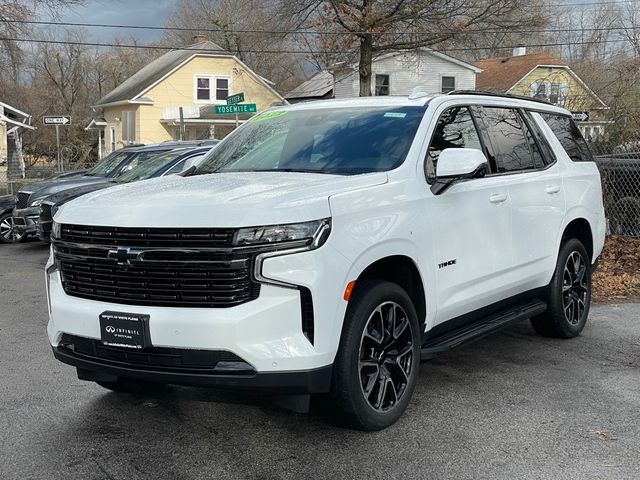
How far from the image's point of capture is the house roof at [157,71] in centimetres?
3866

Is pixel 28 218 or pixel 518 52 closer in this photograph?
pixel 28 218

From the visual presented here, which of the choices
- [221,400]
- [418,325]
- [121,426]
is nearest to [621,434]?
[418,325]

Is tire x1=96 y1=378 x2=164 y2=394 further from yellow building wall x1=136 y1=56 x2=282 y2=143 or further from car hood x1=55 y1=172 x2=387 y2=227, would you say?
yellow building wall x1=136 y1=56 x2=282 y2=143

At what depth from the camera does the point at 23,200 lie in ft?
43.0

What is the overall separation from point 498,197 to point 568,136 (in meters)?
1.82

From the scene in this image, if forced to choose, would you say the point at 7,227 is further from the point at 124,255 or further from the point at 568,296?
the point at 124,255

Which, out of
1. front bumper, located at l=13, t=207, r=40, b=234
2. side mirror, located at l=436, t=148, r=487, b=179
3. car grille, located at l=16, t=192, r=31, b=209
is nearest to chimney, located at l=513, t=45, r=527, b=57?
car grille, located at l=16, t=192, r=31, b=209

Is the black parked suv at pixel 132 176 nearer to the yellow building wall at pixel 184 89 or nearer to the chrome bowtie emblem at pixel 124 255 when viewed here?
the chrome bowtie emblem at pixel 124 255

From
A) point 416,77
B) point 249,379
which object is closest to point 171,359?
point 249,379

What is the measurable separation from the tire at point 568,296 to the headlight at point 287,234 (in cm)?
307

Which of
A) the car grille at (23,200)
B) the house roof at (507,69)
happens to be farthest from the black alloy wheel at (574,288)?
the house roof at (507,69)

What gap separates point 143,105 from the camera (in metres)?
38.0

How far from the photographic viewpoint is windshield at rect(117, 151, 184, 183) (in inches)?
452

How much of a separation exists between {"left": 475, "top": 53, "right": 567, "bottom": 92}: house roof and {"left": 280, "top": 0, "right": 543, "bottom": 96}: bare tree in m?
14.4
